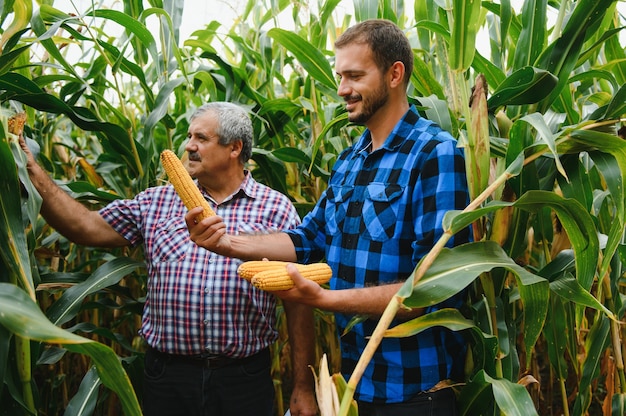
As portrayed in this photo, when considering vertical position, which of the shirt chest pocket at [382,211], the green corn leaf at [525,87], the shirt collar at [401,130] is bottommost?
the shirt chest pocket at [382,211]

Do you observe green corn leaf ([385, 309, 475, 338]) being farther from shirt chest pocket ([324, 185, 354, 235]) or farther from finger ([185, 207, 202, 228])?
finger ([185, 207, 202, 228])

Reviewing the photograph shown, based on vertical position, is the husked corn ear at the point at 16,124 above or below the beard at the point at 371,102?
below

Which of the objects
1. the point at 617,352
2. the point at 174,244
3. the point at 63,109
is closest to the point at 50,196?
the point at 63,109

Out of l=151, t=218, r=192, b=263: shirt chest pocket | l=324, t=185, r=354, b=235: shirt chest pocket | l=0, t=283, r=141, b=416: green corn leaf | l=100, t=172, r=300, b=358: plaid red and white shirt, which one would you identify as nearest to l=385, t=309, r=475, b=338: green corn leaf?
l=324, t=185, r=354, b=235: shirt chest pocket

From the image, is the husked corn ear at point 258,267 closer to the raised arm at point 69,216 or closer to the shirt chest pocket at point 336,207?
the shirt chest pocket at point 336,207

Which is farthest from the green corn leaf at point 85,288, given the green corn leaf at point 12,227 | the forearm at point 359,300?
the forearm at point 359,300

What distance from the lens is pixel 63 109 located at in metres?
1.87

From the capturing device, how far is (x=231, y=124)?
7.07 ft

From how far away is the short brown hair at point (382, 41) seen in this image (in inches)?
62.5

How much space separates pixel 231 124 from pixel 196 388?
3.00 ft

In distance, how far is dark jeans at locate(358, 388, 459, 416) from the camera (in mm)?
1504

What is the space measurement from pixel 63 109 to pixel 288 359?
1895 millimetres

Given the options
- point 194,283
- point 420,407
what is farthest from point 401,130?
point 194,283

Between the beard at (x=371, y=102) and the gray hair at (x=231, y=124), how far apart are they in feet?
2.15
